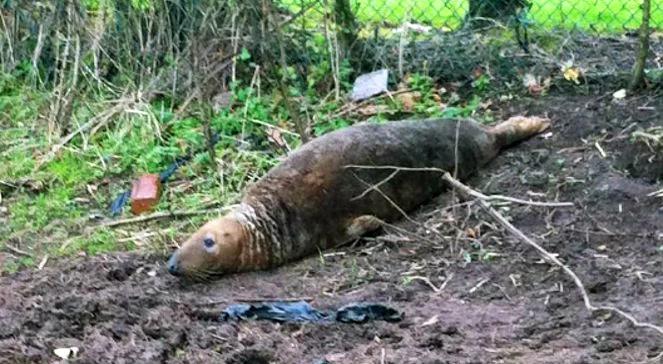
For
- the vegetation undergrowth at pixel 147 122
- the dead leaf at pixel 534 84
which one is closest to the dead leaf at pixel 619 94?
the dead leaf at pixel 534 84

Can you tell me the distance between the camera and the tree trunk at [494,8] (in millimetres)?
8578

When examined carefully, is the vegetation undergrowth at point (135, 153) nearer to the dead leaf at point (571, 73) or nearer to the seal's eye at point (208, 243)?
the seal's eye at point (208, 243)

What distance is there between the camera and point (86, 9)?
8359mm

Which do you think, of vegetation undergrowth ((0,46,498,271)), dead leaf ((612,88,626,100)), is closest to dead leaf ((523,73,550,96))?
vegetation undergrowth ((0,46,498,271))

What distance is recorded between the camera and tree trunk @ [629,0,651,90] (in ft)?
22.9

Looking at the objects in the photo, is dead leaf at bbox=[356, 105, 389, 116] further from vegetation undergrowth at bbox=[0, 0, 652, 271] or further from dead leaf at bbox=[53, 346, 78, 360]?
dead leaf at bbox=[53, 346, 78, 360]

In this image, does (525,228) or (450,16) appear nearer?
(525,228)

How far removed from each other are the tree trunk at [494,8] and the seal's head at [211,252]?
12.3 feet

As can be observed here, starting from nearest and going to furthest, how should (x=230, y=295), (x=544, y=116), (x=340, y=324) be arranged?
(x=340, y=324) → (x=230, y=295) → (x=544, y=116)

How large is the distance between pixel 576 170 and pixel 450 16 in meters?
3.16

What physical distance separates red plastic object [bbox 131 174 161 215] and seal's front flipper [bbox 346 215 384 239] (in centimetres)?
135

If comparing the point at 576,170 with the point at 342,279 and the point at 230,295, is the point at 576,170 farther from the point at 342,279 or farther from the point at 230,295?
the point at 230,295

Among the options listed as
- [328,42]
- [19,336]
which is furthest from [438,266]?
[328,42]

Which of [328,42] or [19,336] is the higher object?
[328,42]
